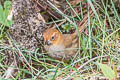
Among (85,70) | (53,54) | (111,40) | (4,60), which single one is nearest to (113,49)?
(111,40)

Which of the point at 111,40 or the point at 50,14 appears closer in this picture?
the point at 111,40

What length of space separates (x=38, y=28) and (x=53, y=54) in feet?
1.60

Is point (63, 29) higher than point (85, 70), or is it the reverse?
point (63, 29)

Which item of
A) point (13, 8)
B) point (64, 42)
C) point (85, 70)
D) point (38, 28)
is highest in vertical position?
point (13, 8)

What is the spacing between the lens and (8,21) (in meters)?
3.10

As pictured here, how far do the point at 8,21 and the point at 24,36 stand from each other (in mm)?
294

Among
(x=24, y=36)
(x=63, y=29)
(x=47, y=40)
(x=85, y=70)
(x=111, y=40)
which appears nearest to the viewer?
(x=85, y=70)

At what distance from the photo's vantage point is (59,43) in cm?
306

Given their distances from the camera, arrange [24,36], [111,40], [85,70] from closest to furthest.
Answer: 1. [85,70]
2. [111,40]
3. [24,36]

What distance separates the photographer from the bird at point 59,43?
287 centimetres

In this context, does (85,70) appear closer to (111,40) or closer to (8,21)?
(111,40)

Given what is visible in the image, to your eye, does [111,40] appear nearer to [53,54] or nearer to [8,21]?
[53,54]

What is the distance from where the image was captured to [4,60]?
295cm

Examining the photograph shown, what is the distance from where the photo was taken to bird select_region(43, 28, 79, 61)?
2.87 m
